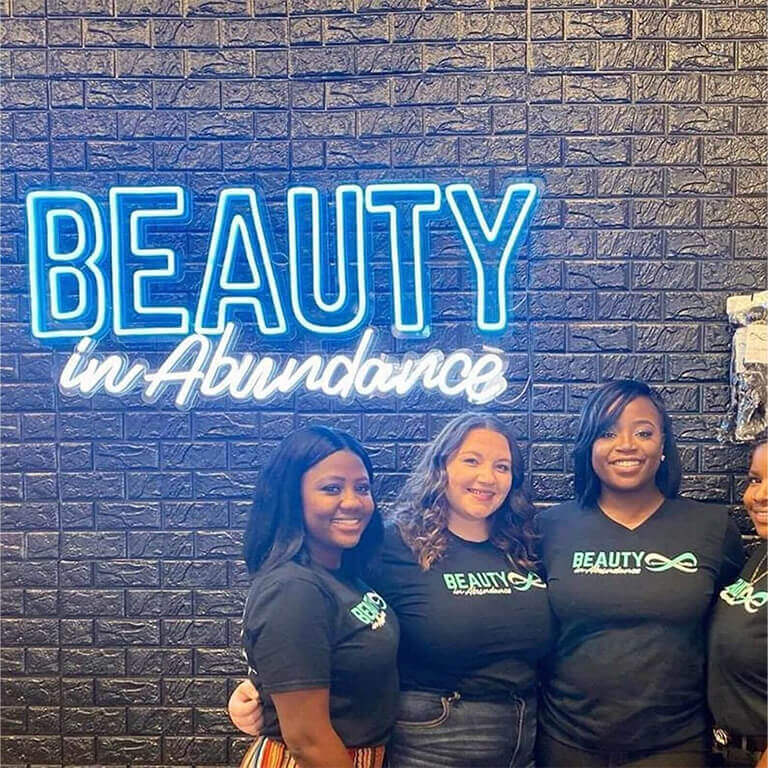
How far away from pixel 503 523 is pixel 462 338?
0.63 metres

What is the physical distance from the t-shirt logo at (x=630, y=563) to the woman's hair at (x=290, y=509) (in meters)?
0.64

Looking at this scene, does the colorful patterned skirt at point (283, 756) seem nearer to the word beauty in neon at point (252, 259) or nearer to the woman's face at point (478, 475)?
the woman's face at point (478, 475)

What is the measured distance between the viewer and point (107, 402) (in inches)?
118

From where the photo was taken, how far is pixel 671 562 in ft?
8.70

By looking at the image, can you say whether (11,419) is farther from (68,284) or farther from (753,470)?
(753,470)

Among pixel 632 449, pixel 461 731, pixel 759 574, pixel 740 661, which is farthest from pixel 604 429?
pixel 461 731

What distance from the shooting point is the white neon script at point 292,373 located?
A: 2908mm

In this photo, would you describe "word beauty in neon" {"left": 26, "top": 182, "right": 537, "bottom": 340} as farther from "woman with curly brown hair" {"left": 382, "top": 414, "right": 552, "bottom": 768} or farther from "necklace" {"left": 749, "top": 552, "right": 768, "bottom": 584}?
"necklace" {"left": 749, "top": 552, "right": 768, "bottom": 584}

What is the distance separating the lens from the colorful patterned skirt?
2645 mm

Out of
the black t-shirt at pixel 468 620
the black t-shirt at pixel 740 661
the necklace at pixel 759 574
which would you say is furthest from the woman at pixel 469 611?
the necklace at pixel 759 574

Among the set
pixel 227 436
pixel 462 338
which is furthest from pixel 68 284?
pixel 462 338

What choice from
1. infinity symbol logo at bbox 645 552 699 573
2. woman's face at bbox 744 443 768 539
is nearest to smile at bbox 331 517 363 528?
infinity symbol logo at bbox 645 552 699 573

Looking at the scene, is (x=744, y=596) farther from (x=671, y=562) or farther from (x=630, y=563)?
(x=630, y=563)

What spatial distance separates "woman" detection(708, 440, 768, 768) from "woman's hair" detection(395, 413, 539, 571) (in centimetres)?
59
